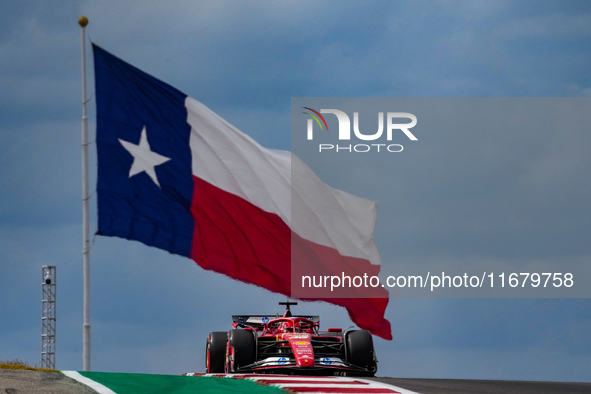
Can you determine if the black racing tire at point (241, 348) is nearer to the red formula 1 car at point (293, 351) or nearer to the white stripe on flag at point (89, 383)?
the red formula 1 car at point (293, 351)

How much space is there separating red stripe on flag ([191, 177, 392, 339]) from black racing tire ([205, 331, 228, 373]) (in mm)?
3783

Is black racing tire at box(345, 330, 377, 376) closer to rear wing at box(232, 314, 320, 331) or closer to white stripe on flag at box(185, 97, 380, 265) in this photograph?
white stripe on flag at box(185, 97, 380, 265)

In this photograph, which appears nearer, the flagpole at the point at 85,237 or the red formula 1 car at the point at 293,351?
the flagpole at the point at 85,237

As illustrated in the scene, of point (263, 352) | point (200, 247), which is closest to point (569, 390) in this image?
point (200, 247)

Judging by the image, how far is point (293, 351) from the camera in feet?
62.7

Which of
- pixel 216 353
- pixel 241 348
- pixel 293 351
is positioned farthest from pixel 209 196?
pixel 216 353

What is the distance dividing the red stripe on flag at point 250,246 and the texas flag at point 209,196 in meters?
0.02

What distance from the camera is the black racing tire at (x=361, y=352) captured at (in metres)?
19.6

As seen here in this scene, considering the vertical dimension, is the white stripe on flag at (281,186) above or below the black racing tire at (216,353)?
above

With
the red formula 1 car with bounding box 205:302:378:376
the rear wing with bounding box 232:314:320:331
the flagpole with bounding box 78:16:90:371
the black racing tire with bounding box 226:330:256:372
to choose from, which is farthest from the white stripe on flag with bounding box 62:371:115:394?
the rear wing with bounding box 232:314:320:331

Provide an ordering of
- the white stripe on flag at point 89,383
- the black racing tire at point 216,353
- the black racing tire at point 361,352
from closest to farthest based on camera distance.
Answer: the white stripe on flag at point 89,383
the black racing tire at point 361,352
the black racing tire at point 216,353

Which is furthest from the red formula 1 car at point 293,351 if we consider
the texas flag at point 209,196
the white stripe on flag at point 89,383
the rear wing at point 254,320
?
the white stripe on flag at point 89,383

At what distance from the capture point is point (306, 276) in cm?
1750

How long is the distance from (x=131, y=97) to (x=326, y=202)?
4587 millimetres
